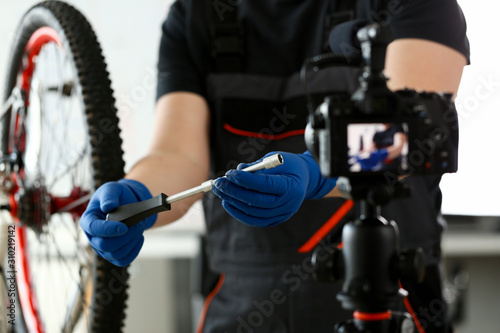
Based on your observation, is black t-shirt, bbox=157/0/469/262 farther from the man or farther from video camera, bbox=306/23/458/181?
video camera, bbox=306/23/458/181

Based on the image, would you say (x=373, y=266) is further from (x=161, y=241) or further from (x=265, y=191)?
(x=161, y=241)

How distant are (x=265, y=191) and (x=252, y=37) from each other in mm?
361

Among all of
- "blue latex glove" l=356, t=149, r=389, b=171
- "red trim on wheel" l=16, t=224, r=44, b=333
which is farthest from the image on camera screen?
"red trim on wheel" l=16, t=224, r=44, b=333

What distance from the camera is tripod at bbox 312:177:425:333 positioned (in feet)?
0.96

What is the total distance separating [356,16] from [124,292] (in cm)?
34

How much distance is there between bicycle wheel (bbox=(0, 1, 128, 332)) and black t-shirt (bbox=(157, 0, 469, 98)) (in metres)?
0.14

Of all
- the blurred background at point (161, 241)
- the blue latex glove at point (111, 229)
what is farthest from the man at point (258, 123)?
the blurred background at point (161, 241)

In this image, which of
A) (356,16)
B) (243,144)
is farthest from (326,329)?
(356,16)

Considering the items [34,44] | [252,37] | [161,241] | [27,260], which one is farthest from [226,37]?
[161,241]

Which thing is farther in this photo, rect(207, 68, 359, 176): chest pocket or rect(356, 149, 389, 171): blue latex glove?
rect(207, 68, 359, 176): chest pocket

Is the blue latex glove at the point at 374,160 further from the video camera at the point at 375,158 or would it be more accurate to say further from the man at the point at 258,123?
the man at the point at 258,123

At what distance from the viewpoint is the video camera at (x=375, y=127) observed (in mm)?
271

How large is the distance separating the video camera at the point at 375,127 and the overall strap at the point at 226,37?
31 centimetres

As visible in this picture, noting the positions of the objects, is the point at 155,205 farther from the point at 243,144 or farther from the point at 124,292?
the point at 243,144
